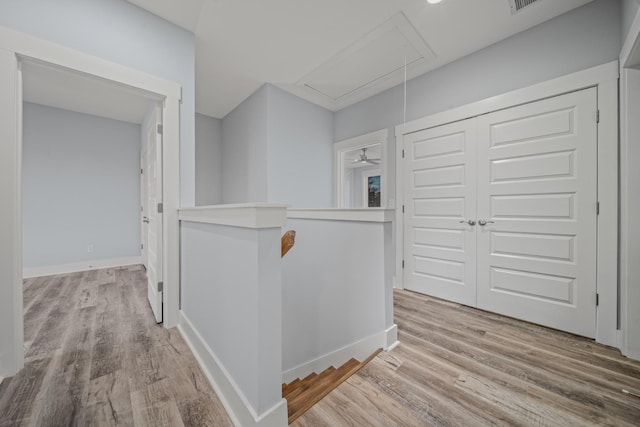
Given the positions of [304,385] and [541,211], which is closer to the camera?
[304,385]

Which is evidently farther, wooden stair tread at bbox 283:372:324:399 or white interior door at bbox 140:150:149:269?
white interior door at bbox 140:150:149:269

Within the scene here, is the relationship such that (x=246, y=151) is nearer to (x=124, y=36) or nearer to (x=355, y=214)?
(x=124, y=36)

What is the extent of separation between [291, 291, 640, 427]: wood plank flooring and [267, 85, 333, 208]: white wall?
217 centimetres

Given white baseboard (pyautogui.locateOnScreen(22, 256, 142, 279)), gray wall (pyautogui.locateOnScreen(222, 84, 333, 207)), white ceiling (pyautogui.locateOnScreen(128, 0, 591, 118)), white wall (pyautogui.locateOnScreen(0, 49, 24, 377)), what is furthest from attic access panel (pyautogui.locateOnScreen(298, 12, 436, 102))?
white baseboard (pyautogui.locateOnScreen(22, 256, 142, 279))

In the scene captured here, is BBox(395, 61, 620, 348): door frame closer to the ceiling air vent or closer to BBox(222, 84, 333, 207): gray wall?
the ceiling air vent

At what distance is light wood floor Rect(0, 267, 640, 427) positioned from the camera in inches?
45.0

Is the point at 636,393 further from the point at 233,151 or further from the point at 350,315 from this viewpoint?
the point at 233,151

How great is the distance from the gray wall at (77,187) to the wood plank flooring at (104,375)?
165cm

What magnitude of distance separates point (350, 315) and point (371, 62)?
2563mm

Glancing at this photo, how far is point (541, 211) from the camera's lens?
2.05 m

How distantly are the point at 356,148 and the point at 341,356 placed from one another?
276cm

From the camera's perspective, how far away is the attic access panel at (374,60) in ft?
7.20

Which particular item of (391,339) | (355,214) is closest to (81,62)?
(355,214)

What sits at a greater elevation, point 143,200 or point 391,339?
point 143,200
